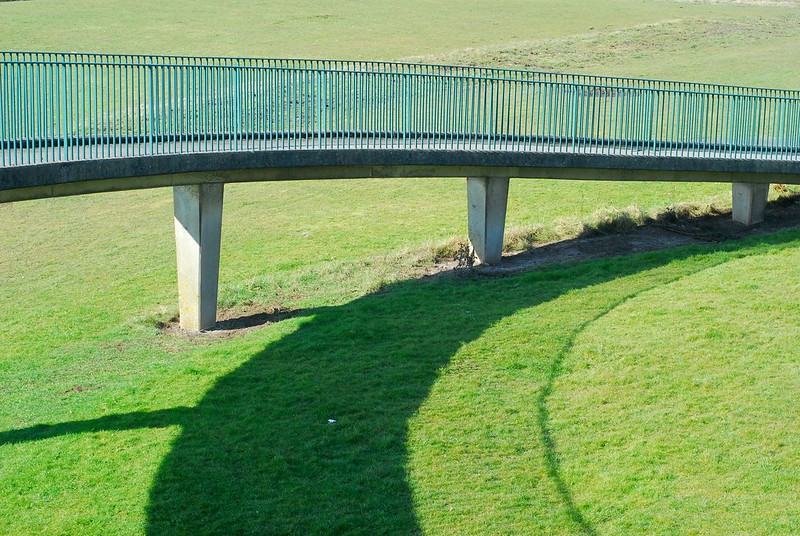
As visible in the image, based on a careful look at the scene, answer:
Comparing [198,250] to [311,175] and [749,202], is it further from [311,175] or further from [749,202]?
[749,202]

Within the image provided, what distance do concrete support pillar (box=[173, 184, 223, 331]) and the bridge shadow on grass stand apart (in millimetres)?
1695

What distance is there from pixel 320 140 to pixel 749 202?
922cm

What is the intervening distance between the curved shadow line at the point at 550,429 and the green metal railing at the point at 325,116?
3.87 metres

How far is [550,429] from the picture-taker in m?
13.8

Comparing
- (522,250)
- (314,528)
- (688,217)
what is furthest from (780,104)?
(314,528)

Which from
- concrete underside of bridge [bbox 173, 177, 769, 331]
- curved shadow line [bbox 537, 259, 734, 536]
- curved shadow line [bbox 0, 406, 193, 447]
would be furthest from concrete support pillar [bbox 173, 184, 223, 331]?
curved shadow line [bbox 537, 259, 734, 536]

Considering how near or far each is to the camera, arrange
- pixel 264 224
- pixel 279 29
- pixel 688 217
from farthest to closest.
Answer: pixel 279 29, pixel 264 224, pixel 688 217

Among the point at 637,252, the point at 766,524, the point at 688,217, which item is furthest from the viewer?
the point at 688,217

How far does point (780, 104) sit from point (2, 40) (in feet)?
108

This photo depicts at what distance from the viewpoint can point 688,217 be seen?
80.2 ft

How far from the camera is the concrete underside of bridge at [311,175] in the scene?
53.4 feet

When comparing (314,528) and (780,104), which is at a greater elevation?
(780,104)

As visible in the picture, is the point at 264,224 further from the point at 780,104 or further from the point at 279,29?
the point at 279,29

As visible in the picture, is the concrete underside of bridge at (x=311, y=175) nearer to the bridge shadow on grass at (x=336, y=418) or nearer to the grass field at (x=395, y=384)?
the grass field at (x=395, y=384)
